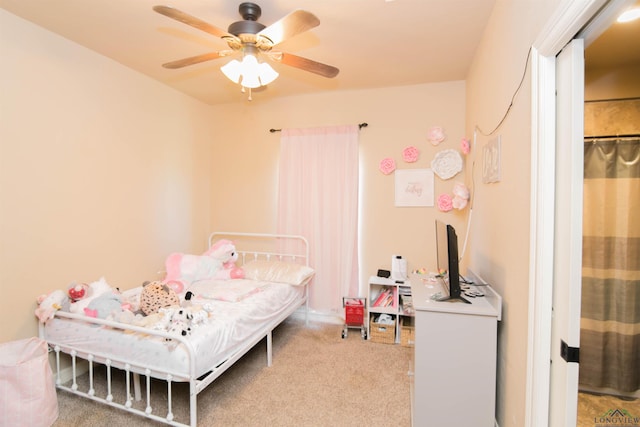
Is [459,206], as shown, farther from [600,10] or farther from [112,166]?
[112,166]

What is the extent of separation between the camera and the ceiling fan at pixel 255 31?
151cm

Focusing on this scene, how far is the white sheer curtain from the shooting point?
339 cm

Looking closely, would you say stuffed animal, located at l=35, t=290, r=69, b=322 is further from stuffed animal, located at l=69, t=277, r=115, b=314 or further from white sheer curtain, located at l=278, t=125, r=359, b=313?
white sheer curtain, located at l=278, t=125, r=359, b=313

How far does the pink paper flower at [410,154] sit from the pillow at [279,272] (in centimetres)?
158

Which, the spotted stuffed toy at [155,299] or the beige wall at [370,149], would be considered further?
the beige wall at [370,149]

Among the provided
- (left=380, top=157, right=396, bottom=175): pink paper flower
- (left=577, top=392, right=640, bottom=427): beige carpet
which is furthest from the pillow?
(left=577, top=392, right=640, bottom=427): beige carpet

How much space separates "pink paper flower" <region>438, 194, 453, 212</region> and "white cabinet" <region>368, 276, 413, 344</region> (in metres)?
0.84

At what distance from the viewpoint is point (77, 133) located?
2432 mm

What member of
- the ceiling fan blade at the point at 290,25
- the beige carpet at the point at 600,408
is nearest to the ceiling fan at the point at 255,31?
the ceiling fan blade at the point at 290,25

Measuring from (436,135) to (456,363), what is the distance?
87.9 inches

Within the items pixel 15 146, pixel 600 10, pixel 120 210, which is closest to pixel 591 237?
pixel 600 10

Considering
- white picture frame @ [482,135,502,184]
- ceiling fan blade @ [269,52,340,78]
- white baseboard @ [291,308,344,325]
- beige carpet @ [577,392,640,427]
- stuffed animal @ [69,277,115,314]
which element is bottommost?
white baseboard @ [291,308,344,325]

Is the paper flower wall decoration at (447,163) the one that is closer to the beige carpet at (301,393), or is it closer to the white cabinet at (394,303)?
the white cabinet at (394,303)

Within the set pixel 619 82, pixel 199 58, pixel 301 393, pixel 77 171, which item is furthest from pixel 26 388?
pixel 619 82
